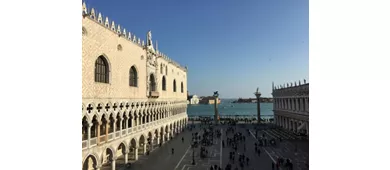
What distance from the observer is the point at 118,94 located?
15.1 meters

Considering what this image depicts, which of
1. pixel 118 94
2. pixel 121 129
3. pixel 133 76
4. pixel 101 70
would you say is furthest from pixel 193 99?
pixel 101 70

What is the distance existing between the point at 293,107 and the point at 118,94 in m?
22.4

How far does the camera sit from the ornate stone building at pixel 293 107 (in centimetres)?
2523

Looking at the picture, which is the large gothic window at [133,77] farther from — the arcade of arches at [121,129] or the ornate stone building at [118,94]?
the arcade of arches at [121,129]

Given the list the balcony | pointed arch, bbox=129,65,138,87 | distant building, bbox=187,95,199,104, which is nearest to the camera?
pointed arch, bbox=129,65,138,87

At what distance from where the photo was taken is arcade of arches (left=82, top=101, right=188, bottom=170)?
41.1ft

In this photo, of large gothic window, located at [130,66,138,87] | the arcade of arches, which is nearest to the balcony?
the arcade of arches

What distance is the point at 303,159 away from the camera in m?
17.1

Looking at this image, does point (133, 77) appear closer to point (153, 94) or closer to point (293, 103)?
point (153, 94)

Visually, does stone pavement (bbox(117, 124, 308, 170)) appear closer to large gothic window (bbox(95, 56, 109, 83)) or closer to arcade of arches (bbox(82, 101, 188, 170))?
arcade of arches (bbox(82, 101, 188, 170))
